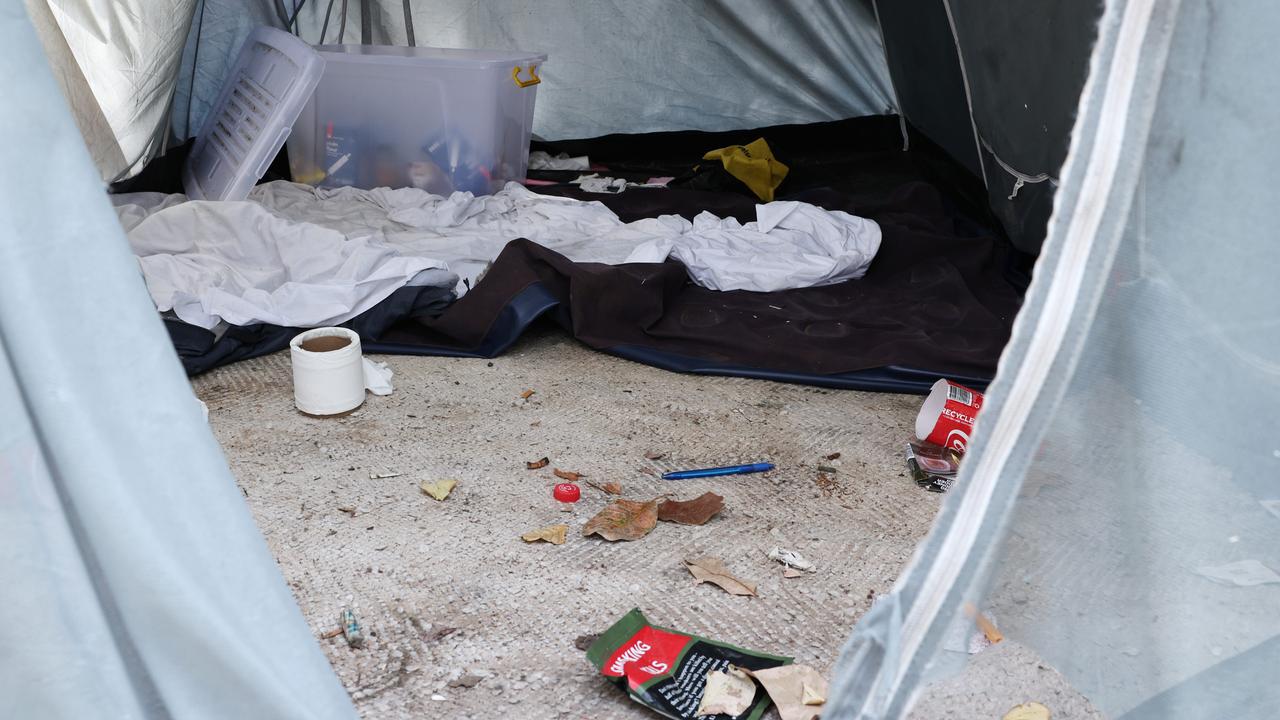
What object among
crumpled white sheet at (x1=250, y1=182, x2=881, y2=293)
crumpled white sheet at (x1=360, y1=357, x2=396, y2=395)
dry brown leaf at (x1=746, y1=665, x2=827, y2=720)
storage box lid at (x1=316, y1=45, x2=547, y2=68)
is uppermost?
storage box lid at (x1=316, y1=45, x2=547, y2=68)

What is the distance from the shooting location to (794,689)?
50.2 inches

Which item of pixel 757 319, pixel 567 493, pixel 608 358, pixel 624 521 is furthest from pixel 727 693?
pixel 757 319

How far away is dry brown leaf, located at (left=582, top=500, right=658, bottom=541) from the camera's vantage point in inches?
64.4

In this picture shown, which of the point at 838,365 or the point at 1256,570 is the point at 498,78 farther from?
the point at 1256,570

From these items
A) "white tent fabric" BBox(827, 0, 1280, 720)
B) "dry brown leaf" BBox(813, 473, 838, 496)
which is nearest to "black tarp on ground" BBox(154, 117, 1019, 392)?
"dry brown leaf" BBox(813, 473, 838, 496)

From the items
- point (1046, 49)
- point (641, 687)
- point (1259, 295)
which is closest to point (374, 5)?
point (1046, 49)

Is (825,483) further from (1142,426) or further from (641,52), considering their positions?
(641,52)

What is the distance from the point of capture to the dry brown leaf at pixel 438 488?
1725 mm

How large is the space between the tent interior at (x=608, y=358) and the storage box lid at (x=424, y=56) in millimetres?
23

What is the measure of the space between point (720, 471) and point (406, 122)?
1.79 meters

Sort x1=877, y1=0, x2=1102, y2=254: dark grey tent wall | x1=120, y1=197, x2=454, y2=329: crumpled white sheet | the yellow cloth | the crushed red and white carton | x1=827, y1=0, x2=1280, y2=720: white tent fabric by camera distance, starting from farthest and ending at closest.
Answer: the yellow cloth → x1=877, y1=0, x2=1102, y2=254: dark grey tent wall → x1=120, y1=197, x2=454, y2=329: crumpled white sheet → the crushed red and white carton → x1=827, y1=0, x2=1280, y2=720: white tent fabric

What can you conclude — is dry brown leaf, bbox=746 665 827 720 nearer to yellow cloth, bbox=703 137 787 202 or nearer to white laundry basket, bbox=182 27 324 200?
white laundry basket, bbox=182 27 324 200

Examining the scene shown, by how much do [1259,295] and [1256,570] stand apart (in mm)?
228

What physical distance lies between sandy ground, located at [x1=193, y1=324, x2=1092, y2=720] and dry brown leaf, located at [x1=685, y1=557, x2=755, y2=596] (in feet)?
0.04
